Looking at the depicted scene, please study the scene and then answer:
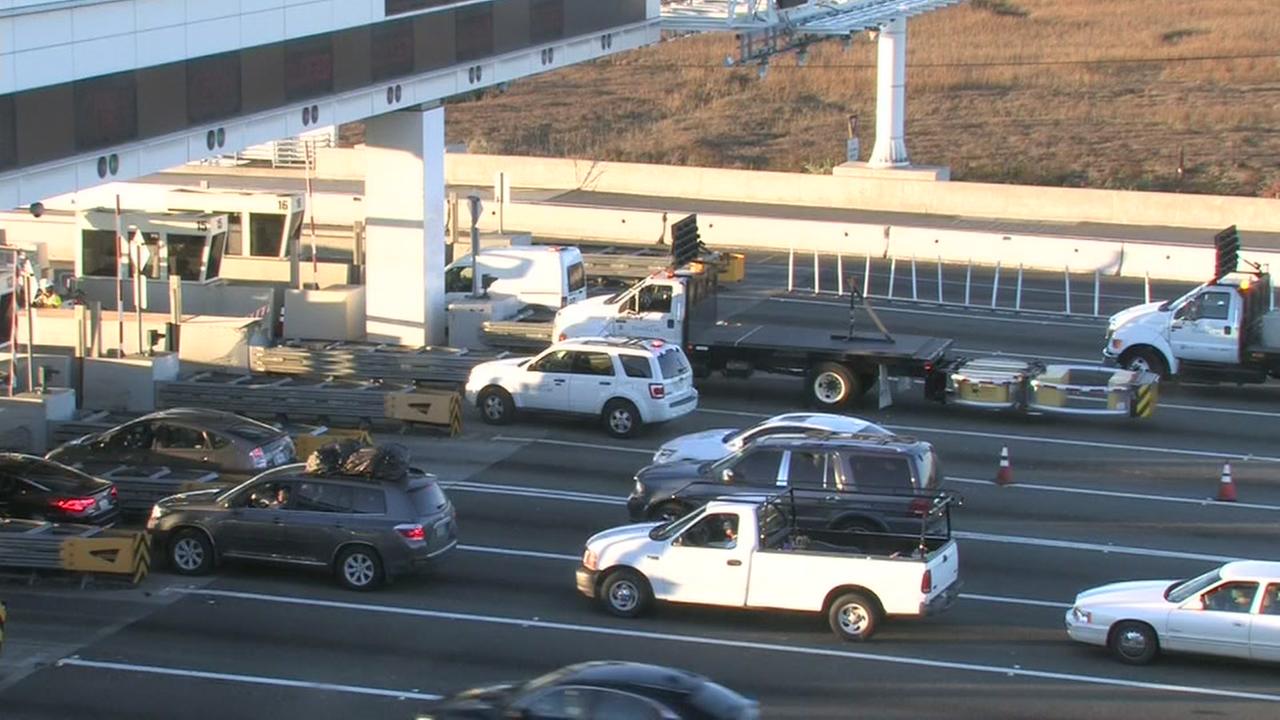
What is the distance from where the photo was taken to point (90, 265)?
37.9 meters

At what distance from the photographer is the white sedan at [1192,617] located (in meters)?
17.8

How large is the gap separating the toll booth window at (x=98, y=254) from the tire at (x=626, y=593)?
20.8m

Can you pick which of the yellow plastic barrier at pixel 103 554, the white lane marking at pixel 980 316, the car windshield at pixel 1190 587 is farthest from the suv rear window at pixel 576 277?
the car windshield at pixel 1190 587

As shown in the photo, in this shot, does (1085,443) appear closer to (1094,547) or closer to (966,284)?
(1094,547)

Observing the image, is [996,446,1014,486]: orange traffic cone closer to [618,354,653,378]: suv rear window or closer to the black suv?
the black suv

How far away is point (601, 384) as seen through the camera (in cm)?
2784

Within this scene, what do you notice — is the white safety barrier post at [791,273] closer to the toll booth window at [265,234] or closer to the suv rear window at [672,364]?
the toll booth window at [265,234]

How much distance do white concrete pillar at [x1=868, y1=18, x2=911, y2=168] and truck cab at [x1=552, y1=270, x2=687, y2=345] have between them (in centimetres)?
1846

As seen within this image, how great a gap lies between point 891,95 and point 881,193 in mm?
2667

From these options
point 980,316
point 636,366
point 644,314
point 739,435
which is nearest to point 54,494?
point 739,435

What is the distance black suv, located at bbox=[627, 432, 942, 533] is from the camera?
20531 mm

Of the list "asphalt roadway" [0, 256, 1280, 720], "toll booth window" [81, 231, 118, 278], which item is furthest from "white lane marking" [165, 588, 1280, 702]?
"toll booth window" [81, 231, 118, 278]

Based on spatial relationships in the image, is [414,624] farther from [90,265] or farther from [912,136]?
[912,136]

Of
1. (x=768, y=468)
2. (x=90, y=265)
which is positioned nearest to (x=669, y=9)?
(x=90, y=265)
